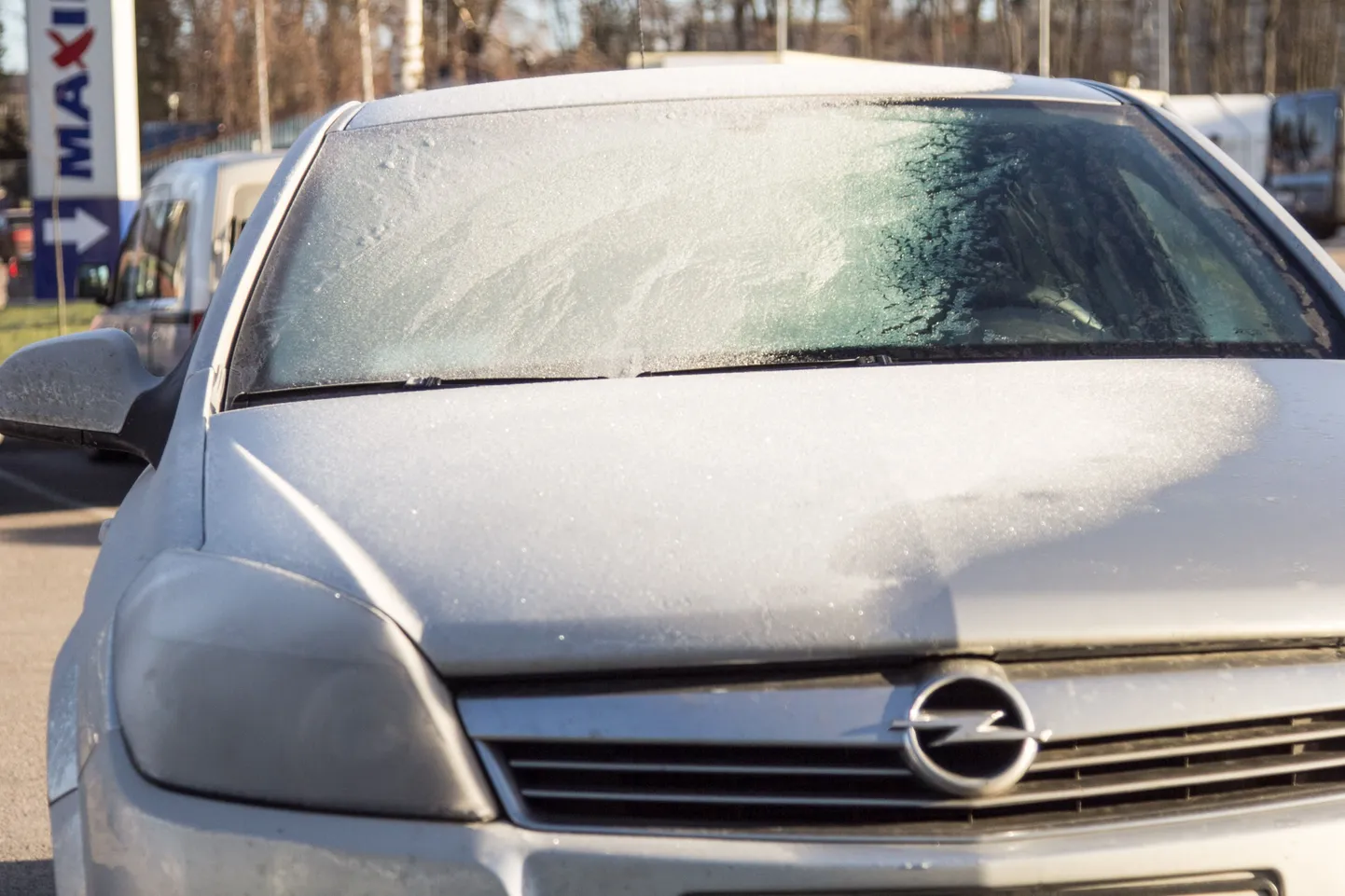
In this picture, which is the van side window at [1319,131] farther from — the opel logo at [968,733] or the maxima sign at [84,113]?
the opel logo at [968,733]

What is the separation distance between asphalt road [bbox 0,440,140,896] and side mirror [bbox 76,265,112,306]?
39.5 inches

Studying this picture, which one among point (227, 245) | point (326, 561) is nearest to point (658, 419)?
point (326, 561)

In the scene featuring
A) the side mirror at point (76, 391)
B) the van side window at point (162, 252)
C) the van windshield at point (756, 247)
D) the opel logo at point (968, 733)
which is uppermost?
the van windshield at point (756, 247)

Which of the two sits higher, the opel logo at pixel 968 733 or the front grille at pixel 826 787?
the opel logo at pixel 968 733

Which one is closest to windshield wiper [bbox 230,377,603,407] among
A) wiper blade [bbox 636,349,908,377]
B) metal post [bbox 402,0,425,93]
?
wiper blade [bbox 636,349,908,377]

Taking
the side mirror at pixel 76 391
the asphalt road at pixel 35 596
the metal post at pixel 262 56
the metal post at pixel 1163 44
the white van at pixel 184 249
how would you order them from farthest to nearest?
the metal post at pixel 1163 44 < the metal post at pixel 262 56 < the white van at pixel 184 249 < the asphalt road at pixel 35 596 < the side mirror at pixel 76 391

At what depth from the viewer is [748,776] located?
1.95 m

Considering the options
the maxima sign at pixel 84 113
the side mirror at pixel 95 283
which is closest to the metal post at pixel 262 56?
the maxima sign at pixel 84 113

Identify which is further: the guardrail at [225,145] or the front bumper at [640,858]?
the guardrail at [225,145]

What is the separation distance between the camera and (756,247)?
2984 millimetres

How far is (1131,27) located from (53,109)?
2279 inches

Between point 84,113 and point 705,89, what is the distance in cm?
1862

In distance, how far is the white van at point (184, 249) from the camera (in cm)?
995

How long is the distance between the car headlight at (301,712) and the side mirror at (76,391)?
0.93 meters
